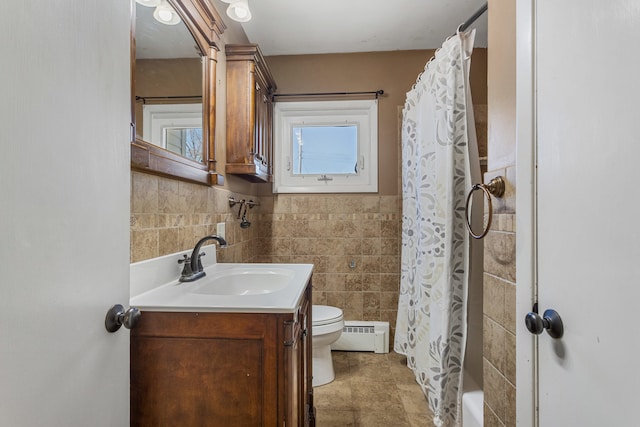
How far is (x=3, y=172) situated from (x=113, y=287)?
325 mm

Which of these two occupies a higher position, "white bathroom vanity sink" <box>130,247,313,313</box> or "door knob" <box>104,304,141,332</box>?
"door knob" <box>104,304,141,332</box>

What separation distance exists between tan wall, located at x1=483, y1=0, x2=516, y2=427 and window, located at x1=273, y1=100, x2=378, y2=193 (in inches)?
59.7

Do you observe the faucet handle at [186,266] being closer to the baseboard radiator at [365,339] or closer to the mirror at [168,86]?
the mirror at [168,86]

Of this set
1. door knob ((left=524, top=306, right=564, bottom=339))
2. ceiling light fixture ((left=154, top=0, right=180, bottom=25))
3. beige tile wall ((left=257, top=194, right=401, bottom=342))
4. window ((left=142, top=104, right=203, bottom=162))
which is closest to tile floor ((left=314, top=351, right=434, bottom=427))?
beige tile wall ((left=257, top=194, right=401, bottom=342))

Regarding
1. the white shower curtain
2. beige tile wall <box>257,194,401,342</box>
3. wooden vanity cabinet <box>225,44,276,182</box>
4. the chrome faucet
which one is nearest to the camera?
the chrome faucet

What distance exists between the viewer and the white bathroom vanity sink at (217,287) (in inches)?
33.4

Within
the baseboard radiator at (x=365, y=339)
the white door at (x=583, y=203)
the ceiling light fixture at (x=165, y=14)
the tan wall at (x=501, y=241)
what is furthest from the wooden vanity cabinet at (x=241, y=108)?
the baseboard radiator at (x=365, y=339)

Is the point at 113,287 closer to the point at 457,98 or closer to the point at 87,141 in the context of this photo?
the point at 87,141

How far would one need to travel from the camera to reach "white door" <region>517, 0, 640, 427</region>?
0.51 meters

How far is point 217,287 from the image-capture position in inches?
52.1

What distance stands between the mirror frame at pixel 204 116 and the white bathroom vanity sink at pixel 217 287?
35 centimetres

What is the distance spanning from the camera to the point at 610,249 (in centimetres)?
54

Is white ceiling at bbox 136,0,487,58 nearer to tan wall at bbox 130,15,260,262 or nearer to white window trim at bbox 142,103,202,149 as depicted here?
tan wall at bbox 130,15,260,262

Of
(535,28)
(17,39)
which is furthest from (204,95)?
(535,28)
